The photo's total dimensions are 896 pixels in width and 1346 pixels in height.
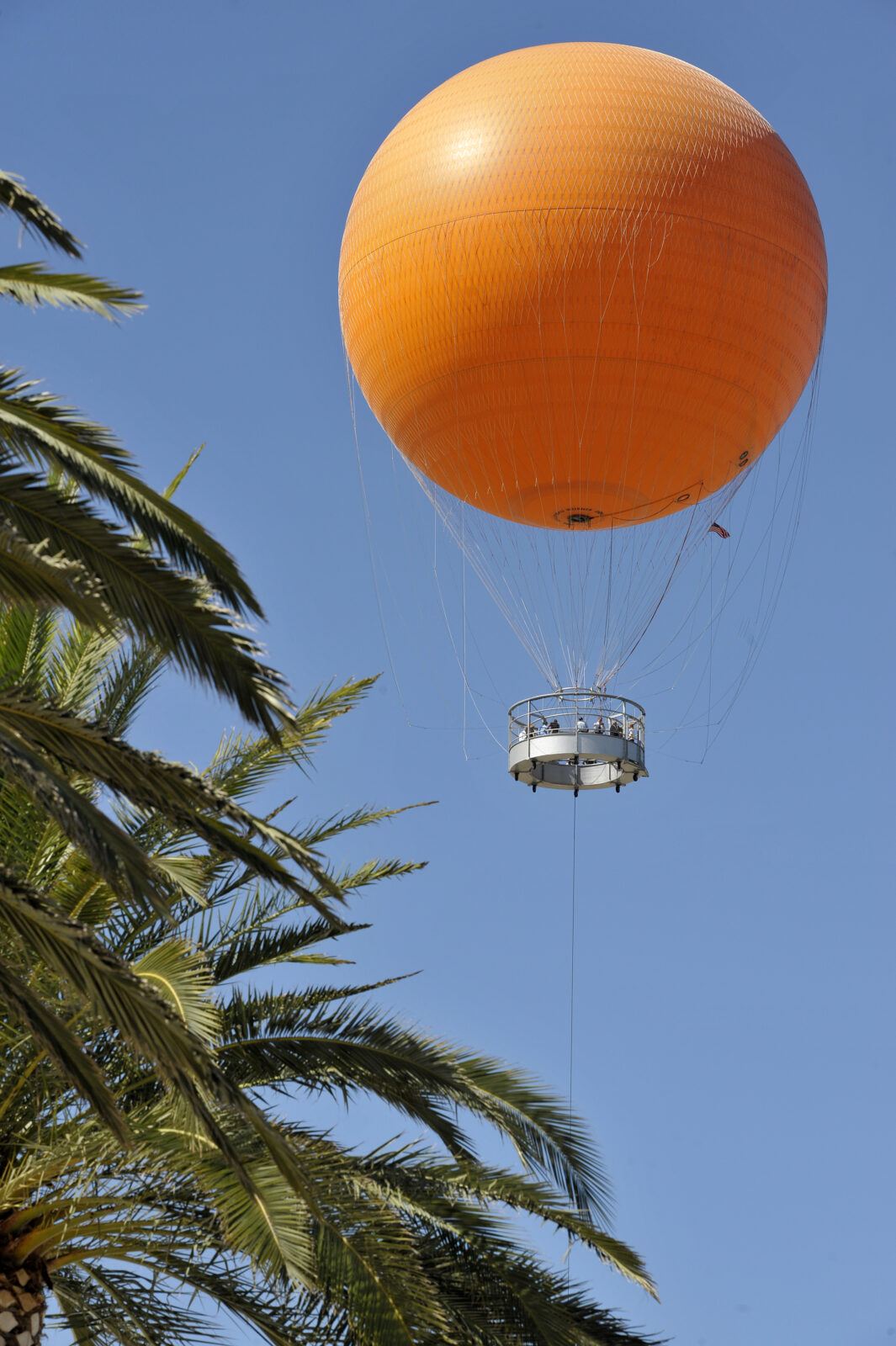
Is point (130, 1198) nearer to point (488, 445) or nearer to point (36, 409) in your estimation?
point (36, 409)

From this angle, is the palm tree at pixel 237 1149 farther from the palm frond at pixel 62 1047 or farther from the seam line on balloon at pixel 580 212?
the seam line on balloon at pixel 580 212

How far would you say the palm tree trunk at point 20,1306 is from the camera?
10867mm

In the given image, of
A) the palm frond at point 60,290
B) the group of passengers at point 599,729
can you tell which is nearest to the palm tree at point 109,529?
the palm frond at point 60,290

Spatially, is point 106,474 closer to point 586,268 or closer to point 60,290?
point 60,290

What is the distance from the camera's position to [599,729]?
17938 mm

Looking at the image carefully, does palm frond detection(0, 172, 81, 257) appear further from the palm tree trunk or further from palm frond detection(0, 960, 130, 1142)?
the palm tree trunk

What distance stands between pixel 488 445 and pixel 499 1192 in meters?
9.56

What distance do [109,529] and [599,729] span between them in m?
10.2

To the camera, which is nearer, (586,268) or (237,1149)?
(237,1149)

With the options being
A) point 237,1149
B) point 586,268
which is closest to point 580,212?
point 586,268

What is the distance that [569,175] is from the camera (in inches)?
722

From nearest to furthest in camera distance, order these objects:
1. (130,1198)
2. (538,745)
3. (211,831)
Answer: (211,831)
(130,1198)
(538,745)

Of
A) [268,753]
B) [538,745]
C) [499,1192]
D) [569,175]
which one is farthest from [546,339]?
[499,1192]

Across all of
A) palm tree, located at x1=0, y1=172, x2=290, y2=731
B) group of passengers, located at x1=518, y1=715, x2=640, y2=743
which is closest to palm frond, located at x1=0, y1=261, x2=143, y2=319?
palm tree, located at x1=0, y1=172, x2=290, y2=731
